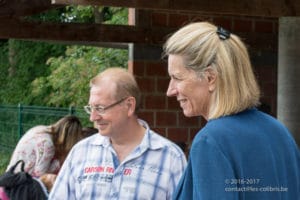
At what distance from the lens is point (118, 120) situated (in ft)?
10.7

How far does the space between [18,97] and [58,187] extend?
1827 cm

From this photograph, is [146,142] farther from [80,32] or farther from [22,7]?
[80,32]

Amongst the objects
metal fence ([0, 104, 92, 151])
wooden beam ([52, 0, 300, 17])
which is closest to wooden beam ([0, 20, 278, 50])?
wooden beam ([52, 0, 300, 17])

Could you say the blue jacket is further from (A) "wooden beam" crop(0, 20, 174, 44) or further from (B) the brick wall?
(B) the brick wall

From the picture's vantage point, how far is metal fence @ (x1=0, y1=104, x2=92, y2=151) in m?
12.4

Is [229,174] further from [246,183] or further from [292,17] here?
[292,17]

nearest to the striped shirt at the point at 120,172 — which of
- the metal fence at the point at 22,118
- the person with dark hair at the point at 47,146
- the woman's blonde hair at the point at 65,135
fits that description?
the person with dark hair at the point at 47,146

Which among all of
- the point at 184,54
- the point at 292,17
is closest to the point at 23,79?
the point at 292,17

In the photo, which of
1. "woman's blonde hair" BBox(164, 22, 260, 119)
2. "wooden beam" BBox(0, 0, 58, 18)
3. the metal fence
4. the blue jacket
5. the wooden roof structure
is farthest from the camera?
the metal fence

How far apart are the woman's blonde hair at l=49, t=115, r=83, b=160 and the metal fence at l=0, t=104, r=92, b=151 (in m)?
6.31

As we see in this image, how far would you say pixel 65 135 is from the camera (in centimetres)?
493

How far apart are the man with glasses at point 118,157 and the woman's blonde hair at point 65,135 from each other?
161 cm

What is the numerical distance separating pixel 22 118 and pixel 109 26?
26.8 ft

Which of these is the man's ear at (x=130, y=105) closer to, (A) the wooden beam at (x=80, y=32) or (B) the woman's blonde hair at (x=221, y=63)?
(B) the woman's blonde hair at (x=221, y=63)
